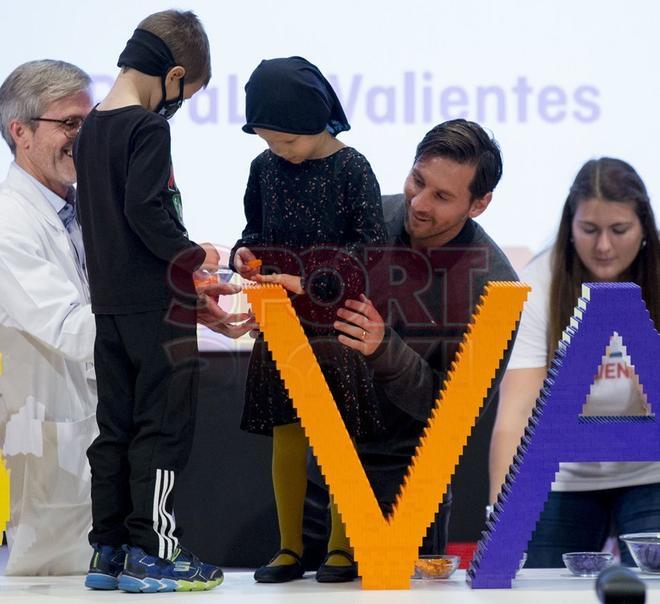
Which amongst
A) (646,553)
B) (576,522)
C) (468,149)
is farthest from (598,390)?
(468,149)

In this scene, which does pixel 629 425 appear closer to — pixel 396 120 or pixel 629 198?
pixel 629 198

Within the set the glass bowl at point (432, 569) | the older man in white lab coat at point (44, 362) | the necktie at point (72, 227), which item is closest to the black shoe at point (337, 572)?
the glass bowl at point (432, 569)

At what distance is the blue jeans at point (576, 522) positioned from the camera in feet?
7.24

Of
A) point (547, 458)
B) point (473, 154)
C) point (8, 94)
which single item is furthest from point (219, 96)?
point (547, 458)

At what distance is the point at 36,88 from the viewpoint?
2.16m

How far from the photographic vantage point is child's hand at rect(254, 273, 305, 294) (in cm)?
177

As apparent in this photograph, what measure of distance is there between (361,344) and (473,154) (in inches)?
18.1

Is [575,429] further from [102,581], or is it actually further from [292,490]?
[102,581]

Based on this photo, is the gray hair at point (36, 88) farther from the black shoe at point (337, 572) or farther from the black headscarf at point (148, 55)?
the black shoe at point (337, 572)

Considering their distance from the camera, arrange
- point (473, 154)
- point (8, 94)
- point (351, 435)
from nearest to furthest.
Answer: point (351, 435) → point (473, 154) → point (8, 94)

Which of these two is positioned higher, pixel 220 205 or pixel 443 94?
pixel 443 94

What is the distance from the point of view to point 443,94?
3051 millimetres

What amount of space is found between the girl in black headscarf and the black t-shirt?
16 centimetres

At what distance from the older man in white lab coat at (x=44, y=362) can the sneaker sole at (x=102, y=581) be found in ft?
1.28
